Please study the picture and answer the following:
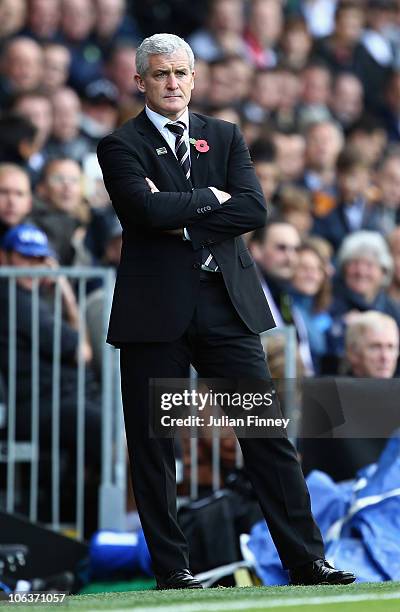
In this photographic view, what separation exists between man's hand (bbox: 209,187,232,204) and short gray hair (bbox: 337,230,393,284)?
5.12m

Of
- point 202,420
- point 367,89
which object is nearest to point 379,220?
point 367,89

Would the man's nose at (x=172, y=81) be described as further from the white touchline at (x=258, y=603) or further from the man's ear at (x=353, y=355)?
the man's ear at (x=353, y=355)

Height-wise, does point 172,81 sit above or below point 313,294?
above

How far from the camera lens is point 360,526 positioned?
23.5ft

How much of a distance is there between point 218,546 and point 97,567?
707 mm

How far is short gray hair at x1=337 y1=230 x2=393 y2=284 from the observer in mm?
10781

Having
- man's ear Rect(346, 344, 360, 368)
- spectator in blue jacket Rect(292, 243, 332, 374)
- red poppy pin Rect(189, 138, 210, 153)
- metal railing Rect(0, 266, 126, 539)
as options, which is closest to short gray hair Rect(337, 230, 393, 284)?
spectator in blue jacket Rect(292, 243, 332, 374)

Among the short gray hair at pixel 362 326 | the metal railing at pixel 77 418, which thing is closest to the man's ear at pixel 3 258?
the metal railing at pixel 77 418

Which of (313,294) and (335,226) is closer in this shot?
(313,294)

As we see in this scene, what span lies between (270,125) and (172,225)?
759 cm

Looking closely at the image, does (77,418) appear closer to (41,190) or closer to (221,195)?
(41,190)

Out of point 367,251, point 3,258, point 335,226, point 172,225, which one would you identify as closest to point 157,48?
point 172,225

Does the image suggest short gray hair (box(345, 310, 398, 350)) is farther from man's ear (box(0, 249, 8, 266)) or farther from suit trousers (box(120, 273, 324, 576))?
suit trousers (box(120, 273, 324, 576))

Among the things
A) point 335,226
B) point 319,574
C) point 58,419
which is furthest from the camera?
point 335,226
